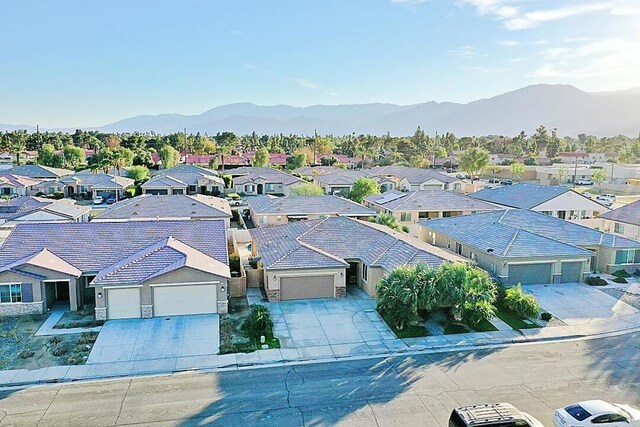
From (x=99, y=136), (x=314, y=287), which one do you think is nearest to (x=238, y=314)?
(x=314, y=287)

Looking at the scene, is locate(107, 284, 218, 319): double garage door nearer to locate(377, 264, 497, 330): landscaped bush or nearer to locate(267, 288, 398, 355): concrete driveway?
locate(267, 288, 398, 355): concrete driveway

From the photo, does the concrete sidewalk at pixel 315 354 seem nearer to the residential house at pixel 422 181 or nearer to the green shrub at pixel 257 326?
the green shrub at pixel 257 326

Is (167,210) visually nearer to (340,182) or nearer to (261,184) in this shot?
(261,184)

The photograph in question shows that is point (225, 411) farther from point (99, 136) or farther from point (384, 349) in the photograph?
point (99, 136)

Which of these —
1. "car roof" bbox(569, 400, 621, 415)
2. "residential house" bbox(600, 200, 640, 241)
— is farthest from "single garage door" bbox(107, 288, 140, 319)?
"residential house" bbox(600, 200, 640, 241)

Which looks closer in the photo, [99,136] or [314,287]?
[314,287]

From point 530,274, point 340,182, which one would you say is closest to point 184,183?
point 340,182
